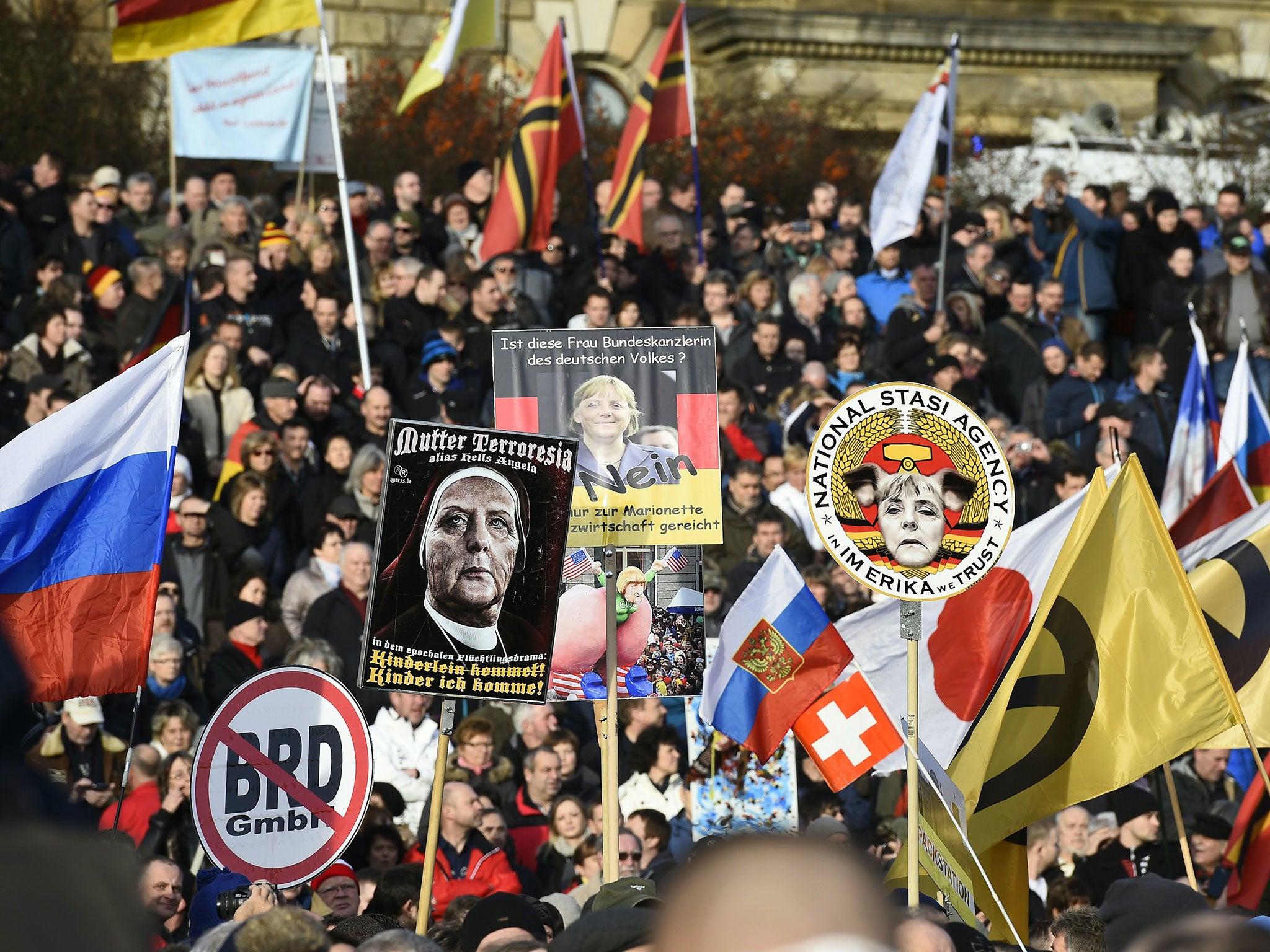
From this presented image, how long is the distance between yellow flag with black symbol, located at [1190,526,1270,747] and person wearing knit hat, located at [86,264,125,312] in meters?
7.03

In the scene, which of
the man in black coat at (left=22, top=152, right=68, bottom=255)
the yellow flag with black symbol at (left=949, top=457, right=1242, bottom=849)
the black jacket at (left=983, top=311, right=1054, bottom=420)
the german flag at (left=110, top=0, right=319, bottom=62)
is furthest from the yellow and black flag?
the man in black coat at (left=22, top=152, right=68, bottom=255)

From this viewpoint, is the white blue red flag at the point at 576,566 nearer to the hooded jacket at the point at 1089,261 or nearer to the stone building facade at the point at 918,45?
the hooded jacket at the point at 1089,261

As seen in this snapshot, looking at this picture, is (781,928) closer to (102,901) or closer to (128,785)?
(102,901)

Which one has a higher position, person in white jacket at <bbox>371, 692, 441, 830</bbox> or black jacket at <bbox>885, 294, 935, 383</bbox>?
black jacket at <bbox>885, 294, 935, 383</bbox>

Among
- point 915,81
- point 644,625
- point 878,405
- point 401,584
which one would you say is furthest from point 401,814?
point 915,81

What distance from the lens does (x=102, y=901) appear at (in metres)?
Result: 1.91

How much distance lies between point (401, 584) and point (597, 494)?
92 centimetres

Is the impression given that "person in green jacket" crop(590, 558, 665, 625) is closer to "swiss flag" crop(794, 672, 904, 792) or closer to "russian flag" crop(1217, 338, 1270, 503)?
"swiss flag" crop(794, 672, 904, 792)

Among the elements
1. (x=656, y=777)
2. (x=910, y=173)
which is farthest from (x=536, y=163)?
(x=656, y=777)

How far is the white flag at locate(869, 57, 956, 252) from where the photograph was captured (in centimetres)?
1339

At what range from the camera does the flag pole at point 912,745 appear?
547 centimetres

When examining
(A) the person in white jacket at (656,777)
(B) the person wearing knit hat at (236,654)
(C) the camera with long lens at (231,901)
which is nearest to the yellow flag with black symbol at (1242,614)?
(A) the person in white jacket at (656,777)

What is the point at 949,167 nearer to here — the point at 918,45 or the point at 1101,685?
the point at 1101,685

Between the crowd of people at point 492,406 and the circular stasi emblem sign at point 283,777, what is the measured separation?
150mm
